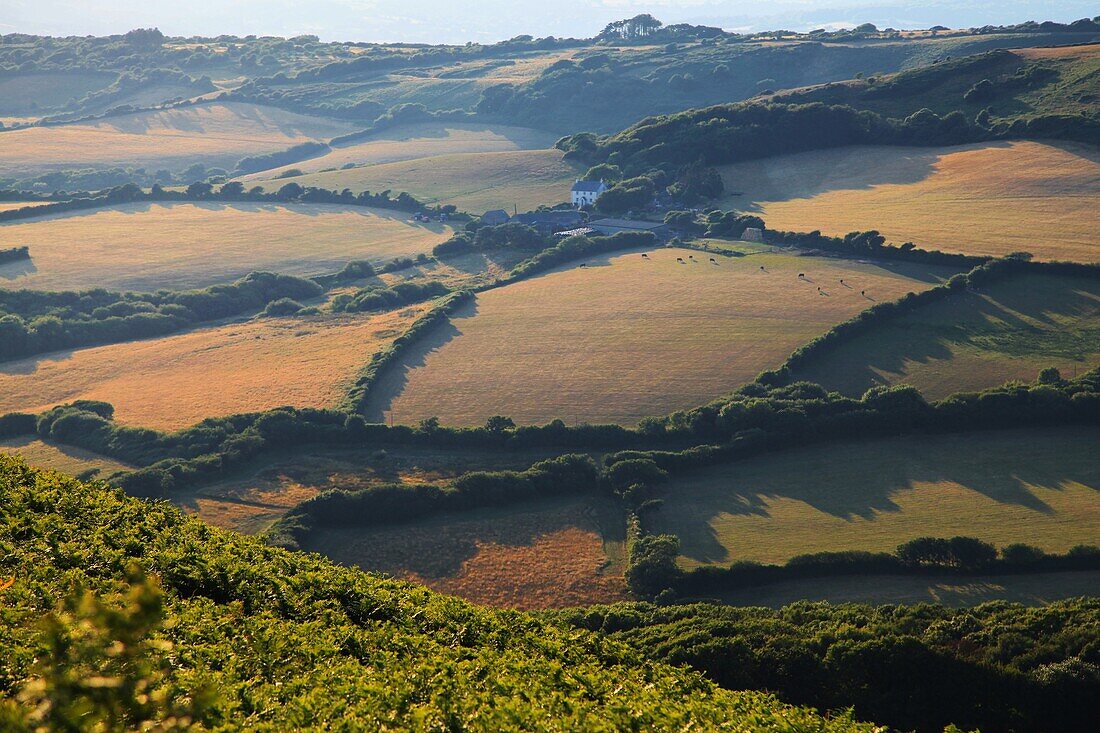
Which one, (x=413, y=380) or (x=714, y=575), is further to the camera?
(x=413, y=380)

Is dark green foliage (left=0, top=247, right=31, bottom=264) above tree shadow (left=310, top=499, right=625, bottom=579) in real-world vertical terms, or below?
above

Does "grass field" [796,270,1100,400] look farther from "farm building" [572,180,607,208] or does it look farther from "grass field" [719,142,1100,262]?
"farm building" [572,180,607,208]

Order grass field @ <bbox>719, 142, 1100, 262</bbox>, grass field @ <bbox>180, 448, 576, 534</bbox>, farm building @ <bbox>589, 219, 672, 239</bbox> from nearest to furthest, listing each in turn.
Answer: grass field @ <bbox>180, 448, 576, 534</bbox>
grass field @ <bbox>719, 142, 1100, 262</bbox>
farm building @ <bbox>589, 219, 672, 239</bbox>

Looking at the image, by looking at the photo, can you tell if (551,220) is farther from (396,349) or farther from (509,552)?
(509,552)

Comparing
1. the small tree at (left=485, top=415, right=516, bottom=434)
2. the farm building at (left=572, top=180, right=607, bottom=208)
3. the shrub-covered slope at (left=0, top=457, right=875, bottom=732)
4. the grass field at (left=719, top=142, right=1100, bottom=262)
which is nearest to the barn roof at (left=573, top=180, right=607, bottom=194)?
the farm building at (left=572, top=180, right=607, bottom=208)

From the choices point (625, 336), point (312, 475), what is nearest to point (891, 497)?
point (625, 336)

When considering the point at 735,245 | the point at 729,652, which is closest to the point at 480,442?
the point at 729,652

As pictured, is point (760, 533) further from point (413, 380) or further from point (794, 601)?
point (413, 380)

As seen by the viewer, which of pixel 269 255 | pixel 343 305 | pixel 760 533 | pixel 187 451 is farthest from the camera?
pixel 269 255
